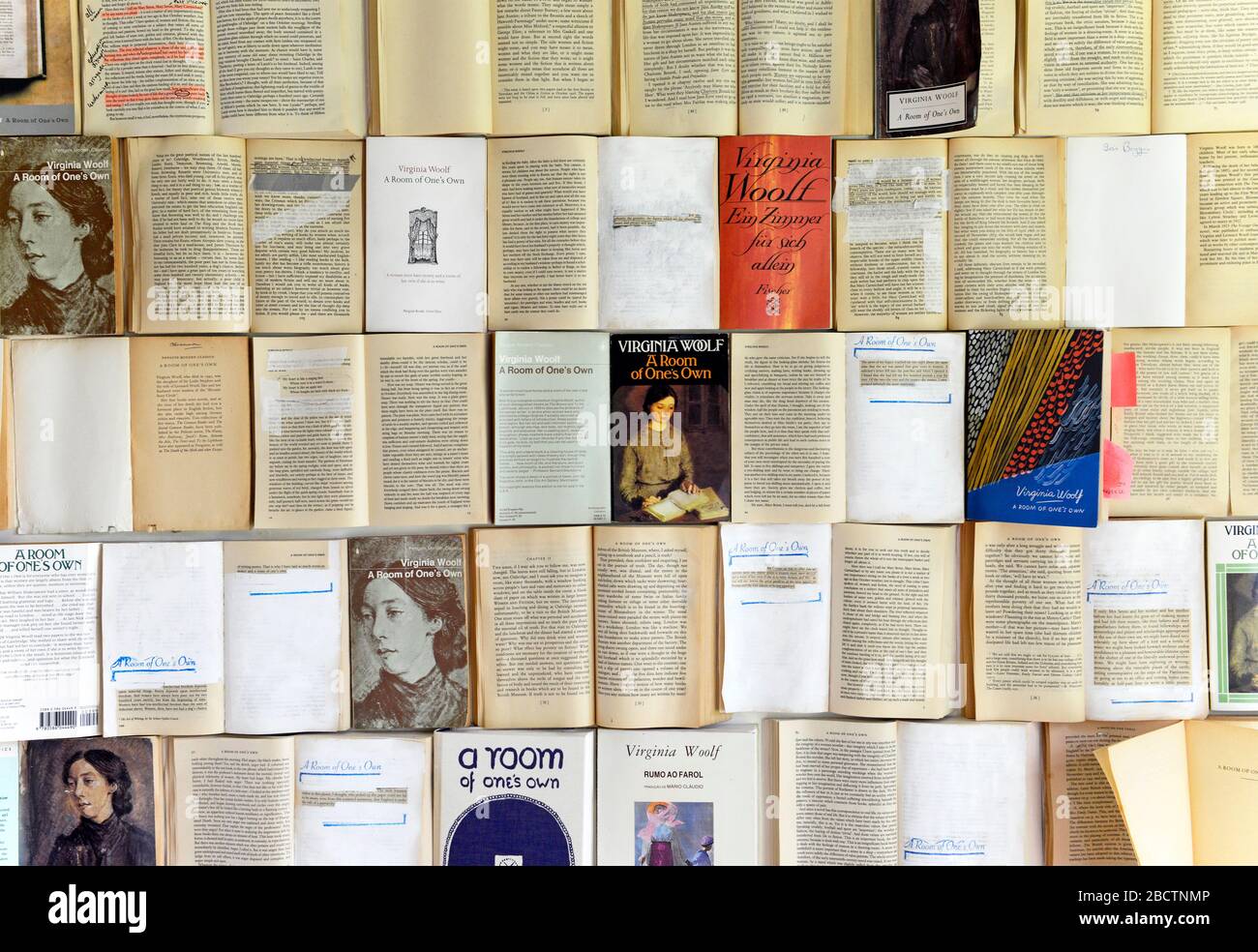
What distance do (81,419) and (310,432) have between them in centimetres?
30

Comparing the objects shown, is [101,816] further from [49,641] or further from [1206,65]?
[1206,65]

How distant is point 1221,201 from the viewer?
4.24 ft

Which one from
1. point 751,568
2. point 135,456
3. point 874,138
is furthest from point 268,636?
point 874,138

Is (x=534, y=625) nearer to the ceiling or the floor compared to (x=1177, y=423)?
nearer to the floor

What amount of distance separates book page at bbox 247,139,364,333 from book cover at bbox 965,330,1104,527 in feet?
2.77

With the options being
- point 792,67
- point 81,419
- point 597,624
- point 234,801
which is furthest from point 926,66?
point 234,801

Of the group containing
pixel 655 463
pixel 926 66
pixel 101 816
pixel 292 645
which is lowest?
pixel 101 816

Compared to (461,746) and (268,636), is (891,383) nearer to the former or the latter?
(461,746)

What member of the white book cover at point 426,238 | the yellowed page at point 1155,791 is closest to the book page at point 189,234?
the white book cover at point 426,238

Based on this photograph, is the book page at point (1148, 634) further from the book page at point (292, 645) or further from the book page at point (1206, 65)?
the book page at point (292, 645)

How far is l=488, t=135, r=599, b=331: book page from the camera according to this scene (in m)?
1.29

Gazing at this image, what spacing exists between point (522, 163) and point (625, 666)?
68cm

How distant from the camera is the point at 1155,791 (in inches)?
50.0

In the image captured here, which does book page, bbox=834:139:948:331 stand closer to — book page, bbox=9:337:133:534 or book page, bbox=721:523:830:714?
book page, bbox=721:523:830:714
